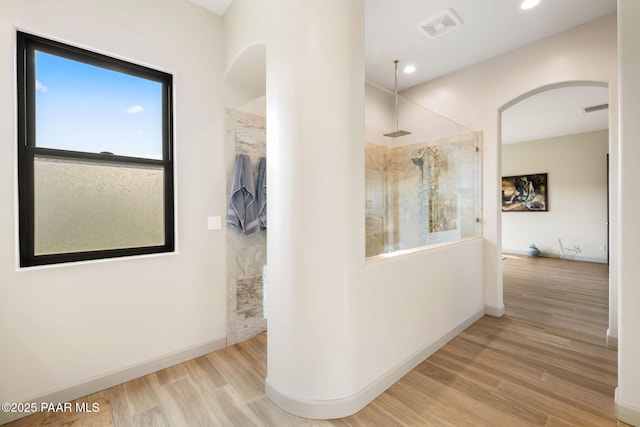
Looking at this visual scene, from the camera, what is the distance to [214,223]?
8.14ft

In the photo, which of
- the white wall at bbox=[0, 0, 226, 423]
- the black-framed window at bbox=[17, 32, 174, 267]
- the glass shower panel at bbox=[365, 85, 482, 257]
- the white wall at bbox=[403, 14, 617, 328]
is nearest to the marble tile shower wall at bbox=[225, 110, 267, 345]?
the white wall at bbox=[0, 0, 226, 423]

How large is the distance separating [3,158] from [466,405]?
3186mm

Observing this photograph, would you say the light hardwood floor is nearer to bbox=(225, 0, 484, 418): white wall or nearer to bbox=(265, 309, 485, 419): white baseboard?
A: bbox=(265, 309, 485, 419): white baseboard

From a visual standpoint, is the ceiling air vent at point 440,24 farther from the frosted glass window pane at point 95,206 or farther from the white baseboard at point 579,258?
the white baseboard at point 579,258

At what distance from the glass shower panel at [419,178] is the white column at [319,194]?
1.66 ft

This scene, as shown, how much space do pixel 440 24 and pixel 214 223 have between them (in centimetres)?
283

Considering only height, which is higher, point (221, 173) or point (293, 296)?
point (221, 173)

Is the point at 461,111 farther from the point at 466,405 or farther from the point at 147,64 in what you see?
the point at 147,64

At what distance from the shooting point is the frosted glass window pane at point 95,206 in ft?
5.97

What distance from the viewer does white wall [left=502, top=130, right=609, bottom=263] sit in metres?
6.09

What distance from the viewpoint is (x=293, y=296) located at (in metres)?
1.70

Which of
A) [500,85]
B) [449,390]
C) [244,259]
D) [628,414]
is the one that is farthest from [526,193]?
[244,259]

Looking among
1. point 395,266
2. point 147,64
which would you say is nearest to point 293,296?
point 395,266

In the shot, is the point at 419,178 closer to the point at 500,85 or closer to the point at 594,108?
the point at 500,85
